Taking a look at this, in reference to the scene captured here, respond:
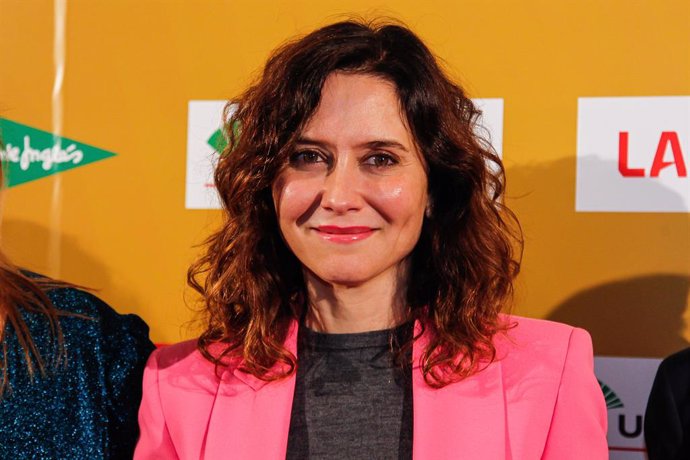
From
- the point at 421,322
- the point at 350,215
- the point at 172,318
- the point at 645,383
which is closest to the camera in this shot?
the point at 350,215

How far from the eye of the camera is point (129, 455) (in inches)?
77.6

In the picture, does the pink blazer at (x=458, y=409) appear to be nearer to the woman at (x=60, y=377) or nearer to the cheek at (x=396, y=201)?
the woman at (x=60, y=377)

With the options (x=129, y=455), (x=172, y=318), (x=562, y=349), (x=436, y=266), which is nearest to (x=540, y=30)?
(x=436, y=266)

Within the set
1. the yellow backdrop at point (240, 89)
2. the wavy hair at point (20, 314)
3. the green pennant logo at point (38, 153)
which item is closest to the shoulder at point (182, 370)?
the wavy hair at point (20, 314)

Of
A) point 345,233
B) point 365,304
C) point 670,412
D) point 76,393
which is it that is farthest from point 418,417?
point 76,393

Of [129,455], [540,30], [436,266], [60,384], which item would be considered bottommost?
[129,455]

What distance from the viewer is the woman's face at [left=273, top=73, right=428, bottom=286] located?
1.78 metres

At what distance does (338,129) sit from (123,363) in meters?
0.70

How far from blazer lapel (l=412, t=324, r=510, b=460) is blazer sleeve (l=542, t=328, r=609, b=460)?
96 mm

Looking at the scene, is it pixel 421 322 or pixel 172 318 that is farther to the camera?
pixel 172 318

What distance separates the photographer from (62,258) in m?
2.75

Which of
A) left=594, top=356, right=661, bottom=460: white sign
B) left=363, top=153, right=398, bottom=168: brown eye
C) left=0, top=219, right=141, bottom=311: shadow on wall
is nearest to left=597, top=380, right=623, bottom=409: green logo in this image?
left=594, top=356, right=661, bottom=460: white sign

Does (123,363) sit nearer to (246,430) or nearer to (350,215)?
(246,430)

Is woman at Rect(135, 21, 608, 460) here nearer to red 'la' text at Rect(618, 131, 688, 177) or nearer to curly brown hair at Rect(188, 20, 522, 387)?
curly brown hair at Rect(188, 20, 522, 387)
